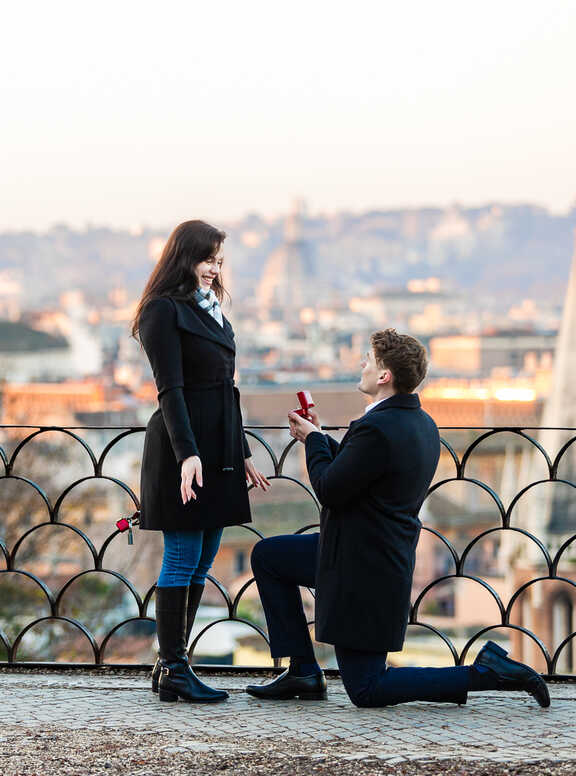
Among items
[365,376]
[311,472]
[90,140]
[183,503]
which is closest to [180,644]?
[183,503]

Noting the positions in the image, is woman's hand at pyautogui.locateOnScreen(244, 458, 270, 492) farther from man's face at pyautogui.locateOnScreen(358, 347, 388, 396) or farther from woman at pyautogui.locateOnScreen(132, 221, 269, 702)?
man's face at pyautogui.locateOnScreen(358, 347, 388, 396)

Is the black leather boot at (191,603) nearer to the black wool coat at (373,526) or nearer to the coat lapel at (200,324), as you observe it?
the black wool coat at (373,526)

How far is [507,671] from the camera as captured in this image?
8.73ft

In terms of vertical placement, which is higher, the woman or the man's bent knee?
the woman

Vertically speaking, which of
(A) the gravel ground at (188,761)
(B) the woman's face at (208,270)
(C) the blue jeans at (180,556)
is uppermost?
(B) the woman's face at (208,270)

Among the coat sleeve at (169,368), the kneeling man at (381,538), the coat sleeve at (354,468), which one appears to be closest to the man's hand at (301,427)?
the kneeling man at (381,538)

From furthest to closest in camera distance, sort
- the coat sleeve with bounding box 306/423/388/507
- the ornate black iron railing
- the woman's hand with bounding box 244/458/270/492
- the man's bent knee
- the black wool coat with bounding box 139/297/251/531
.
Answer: the ornate black iron railing, the woman's hand with bounding box 244/458/270/492, the man's bent knee, the black wool coat with bounding box 139/297/251/531, the coat sleeve with bounding box 306/423/388/507

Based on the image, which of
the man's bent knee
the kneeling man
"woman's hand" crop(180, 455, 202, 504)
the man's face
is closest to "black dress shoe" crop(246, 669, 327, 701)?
the kneeling man

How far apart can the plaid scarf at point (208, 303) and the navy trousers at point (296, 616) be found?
0.54 meters

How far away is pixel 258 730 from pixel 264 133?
300 ft

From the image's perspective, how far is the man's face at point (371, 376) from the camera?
2709 mm

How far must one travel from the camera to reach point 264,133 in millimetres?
91688

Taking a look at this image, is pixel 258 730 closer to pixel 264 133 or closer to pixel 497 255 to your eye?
pixel 264 133

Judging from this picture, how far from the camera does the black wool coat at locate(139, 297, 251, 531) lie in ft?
9.02
